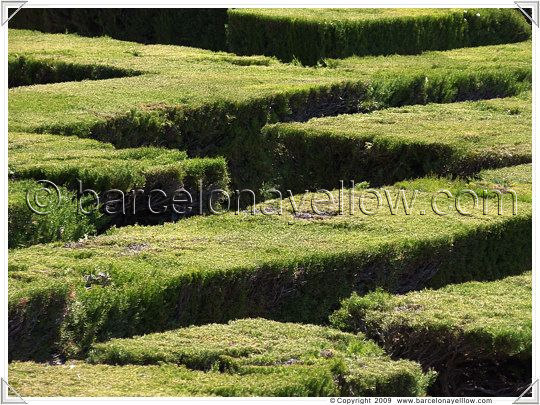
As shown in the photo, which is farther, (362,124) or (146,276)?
(362,124)

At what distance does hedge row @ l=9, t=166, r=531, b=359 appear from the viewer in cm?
904

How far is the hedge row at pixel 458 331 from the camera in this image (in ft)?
30.1

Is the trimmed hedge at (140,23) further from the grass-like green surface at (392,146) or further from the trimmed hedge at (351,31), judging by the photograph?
the grass-like green surface at (392,146)

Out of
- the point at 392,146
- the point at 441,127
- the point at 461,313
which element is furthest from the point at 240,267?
the point at 441,127

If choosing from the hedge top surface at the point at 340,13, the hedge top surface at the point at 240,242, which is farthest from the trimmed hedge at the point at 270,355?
the hedge top surface at the point at 340,13

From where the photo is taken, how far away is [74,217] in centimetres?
1162

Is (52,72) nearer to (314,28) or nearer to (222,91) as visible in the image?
(222,91)

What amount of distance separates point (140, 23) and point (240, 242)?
1811cm

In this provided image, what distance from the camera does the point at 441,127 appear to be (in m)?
16.0

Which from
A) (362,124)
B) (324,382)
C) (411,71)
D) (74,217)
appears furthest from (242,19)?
(324,382)

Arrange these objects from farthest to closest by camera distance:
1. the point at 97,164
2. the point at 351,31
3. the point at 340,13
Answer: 1. the point at 340,13
2. the point at 351,31
3. the point at 97,164

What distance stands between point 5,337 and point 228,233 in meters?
3.10

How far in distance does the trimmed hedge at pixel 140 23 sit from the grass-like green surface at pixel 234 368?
1899 cm
